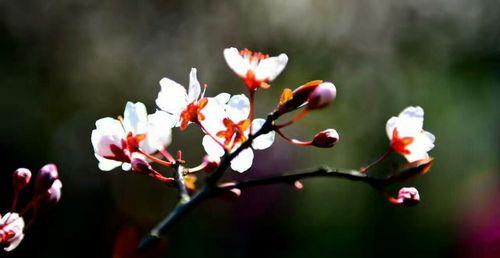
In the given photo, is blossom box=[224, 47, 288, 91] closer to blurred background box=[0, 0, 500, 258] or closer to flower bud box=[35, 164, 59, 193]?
flower bud box=[35, 164, 59, 193]

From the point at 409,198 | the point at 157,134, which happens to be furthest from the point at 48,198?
the point at 409,198

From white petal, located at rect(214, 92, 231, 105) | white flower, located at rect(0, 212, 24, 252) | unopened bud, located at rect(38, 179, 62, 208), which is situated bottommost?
white flower, located at rect(0, 212, 24, 252)

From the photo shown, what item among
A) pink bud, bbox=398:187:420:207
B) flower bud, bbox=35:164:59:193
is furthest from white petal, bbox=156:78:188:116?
pink bud, bbox=398:187:420:207

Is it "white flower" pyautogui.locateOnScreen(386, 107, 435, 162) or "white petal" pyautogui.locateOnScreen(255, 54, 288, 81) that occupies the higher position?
"white petal" pyautogui.locateOnScreen(255, 54, 288, 81)

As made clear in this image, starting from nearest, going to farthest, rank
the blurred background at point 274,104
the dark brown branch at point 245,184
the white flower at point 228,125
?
the dark brown branch at point 245,184, the white flower at point 228,125, the blurred background at point 274,104

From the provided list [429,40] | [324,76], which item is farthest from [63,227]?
[429,40]

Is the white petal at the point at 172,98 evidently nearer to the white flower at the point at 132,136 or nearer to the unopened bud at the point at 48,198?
the white flower at the point at 132,136

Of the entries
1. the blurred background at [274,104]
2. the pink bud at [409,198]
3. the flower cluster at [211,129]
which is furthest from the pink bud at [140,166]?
the blurred background at [274,104]
